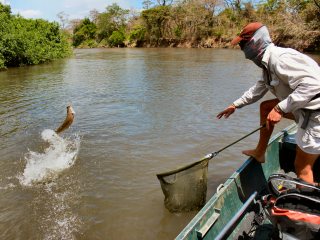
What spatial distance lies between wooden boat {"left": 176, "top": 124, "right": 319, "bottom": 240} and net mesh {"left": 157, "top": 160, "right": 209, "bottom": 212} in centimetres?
50

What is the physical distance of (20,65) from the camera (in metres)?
28.0

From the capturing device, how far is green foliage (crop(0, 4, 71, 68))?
26422 millimetres

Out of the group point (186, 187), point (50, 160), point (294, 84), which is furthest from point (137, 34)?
point (294, 84)

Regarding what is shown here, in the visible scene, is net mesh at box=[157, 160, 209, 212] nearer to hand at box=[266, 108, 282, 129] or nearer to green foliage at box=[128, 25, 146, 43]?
hand at box=[266, 108, 282, 129]

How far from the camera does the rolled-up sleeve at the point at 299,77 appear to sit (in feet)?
11.6

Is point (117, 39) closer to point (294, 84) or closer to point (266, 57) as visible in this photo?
point (266, 57)

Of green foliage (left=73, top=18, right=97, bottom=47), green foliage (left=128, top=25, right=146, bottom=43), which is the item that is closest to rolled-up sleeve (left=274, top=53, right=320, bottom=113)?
green foliage (left=128, top=25, right=146, bottom=43)

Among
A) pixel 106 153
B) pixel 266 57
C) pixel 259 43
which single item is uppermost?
pixel 259 43

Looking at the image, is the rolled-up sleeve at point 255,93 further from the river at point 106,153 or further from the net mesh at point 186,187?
the river at point 106,153

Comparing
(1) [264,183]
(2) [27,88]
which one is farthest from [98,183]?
(2) [27,88]

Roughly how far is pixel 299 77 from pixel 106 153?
558 centimetres

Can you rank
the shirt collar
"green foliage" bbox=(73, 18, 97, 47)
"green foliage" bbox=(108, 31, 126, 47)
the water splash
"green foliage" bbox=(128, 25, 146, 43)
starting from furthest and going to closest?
"green foliage" bbox=(73, 18, 97, 47) → "green foliage" bbox=(108, 31, 126, 47) → "green foliage" bbox=(128, 25, 146, 43) → the water splash → the shirt collar

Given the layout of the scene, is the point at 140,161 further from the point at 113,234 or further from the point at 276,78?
the point at 276,78

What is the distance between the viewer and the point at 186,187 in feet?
15.6
